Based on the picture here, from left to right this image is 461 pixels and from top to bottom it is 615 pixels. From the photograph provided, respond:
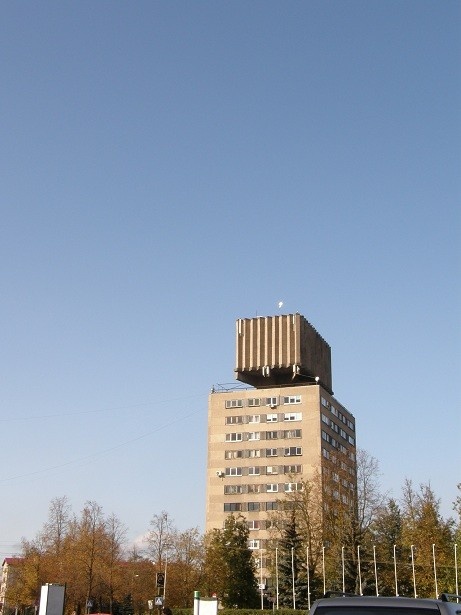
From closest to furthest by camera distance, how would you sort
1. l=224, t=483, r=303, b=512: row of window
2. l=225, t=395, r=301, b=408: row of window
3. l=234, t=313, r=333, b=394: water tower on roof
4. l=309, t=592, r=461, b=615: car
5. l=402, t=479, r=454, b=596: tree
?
1. l=309, t=592, r=461, b=615: car
2. l=402, t=479, r=454, b=596: tree
3. l=224, t=483, r=303, b=512: row of window
4. l=225, t=395, r=301, b=408: row of window
5. l=234, t=313, r=333, b=394: water tower on roof

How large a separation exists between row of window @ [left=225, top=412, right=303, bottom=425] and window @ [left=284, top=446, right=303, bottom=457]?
13.4 feet

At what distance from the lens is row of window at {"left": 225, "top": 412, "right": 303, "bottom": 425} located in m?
109

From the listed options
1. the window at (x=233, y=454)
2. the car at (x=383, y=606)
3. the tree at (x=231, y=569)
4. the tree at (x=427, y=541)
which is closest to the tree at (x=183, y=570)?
the tree at (x=231, y=569)

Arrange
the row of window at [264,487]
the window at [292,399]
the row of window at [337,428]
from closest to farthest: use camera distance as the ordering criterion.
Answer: the row of window at [264,487] → the window at [292,399] → the row of window at [337,428]

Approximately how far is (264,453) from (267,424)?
13.9 ft

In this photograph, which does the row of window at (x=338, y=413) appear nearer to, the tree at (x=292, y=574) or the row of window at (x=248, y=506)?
the row of window at (x=248, y=506)

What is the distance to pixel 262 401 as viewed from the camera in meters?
111

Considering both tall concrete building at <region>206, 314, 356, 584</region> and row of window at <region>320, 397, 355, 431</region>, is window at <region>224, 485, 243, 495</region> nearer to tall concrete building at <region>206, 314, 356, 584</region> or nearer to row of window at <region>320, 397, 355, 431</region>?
tall concrete building at <region>206, 314, 356, 584</region>

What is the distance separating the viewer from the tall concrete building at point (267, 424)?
348 feet

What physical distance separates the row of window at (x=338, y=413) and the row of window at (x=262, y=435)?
21.3ft

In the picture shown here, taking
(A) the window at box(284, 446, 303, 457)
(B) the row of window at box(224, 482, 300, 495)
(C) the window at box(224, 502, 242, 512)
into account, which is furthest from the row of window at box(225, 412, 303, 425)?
(C) the window at box(224, 502, 242, 512)

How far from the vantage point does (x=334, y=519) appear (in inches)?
2729

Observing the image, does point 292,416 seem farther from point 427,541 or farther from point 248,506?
point 427,541

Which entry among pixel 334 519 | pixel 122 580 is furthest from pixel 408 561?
pixel 122 580
